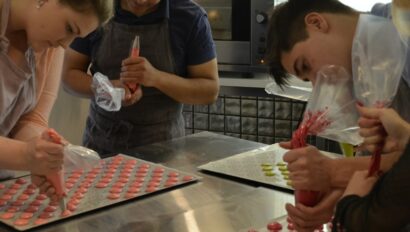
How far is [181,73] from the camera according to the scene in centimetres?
183

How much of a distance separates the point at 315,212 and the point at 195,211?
30 centimetres

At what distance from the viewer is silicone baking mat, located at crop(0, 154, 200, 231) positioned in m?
1.16

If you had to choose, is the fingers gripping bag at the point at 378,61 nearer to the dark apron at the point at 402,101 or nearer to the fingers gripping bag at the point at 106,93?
the dark apron at the point at 402,101

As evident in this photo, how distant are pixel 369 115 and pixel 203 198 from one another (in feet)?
1.74

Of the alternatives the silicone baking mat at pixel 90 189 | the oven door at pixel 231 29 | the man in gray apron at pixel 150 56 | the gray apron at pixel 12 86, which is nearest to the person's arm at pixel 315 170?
the silicone baking mat at pixel 90 189

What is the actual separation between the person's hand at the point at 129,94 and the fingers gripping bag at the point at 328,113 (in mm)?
675

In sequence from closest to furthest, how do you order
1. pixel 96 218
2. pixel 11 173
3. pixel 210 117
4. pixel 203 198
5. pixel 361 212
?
pixel 361 212 < pixel 96 218 < pixel 203 198 < pixel 11 173 < pixel 210 117

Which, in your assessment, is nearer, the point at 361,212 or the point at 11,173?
the point at 361,212

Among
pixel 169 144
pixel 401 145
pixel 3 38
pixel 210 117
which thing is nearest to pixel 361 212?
pixel 401 145

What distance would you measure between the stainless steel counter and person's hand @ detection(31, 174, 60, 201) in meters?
0.07

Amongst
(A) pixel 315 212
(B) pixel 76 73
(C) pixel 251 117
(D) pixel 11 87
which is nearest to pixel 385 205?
(A) pixel 315 212

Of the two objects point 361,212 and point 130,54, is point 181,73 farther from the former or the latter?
point 361,212

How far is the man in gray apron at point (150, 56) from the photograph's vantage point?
1771 millimetres

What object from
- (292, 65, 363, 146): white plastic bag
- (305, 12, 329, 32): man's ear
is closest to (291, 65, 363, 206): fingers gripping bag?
(292, 65, 363, 146): white plastic bag
